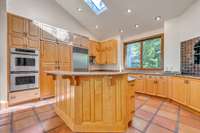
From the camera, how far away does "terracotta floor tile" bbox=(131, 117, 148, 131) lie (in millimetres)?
2199

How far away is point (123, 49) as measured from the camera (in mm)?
5934

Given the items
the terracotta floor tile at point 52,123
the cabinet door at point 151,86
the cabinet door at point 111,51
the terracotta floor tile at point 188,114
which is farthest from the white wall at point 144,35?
the terracotta floor tile at point 52,123

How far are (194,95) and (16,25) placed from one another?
477 centimetres

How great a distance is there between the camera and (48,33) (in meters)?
4.07

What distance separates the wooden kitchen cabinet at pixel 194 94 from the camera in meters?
2.70

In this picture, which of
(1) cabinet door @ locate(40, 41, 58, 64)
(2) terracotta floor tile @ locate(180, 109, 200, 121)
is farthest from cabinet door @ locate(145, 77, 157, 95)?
(1) cabinet door @ locate(40, 41, 58, 64)

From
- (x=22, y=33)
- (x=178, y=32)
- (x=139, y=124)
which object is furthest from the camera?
(x=178, y=32)

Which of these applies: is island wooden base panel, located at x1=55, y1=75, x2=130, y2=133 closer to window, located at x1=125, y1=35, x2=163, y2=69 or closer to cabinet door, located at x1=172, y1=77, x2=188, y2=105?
cabinet door, located at x1=172, y1=77, x2=188, y2=105

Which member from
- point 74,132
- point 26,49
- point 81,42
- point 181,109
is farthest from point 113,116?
point 81,42

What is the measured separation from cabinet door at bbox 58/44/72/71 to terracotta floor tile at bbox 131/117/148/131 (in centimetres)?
307

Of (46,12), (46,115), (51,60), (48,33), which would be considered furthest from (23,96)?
(46,12)

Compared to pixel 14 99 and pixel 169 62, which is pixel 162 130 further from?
pixel 14 99

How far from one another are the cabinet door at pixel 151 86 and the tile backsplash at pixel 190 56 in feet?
3.01

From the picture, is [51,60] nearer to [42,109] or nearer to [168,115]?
[42,109]
